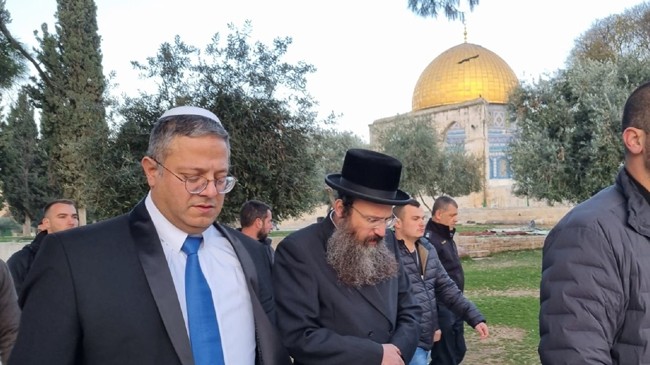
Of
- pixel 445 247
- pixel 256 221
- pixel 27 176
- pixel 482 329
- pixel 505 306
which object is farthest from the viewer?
pixel 27 176

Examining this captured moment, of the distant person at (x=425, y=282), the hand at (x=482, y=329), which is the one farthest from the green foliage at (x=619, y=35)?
the hand at (x=482, y=329)

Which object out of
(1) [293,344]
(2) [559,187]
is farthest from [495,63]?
(1) [293,344]

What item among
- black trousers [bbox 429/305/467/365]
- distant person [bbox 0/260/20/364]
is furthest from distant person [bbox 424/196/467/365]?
distant person [bbox 0/260/20/364]

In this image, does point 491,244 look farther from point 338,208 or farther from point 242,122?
point 338,208

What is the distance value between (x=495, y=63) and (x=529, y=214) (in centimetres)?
2641

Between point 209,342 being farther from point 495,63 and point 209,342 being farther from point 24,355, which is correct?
point 495,63

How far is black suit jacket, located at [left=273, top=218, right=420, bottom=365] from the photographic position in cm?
285

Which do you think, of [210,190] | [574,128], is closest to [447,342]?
[210,190]

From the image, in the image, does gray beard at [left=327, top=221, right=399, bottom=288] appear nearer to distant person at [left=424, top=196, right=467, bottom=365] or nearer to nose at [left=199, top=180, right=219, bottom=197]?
nose at [left=199, top=180, right=219, bottom=197]

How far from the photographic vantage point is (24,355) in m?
1.83

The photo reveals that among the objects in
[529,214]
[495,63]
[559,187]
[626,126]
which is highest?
[495,63]

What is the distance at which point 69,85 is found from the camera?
63.5 ft

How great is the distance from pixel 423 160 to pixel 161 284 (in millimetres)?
39805

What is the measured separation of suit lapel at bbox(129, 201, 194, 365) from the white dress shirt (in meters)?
0.06
